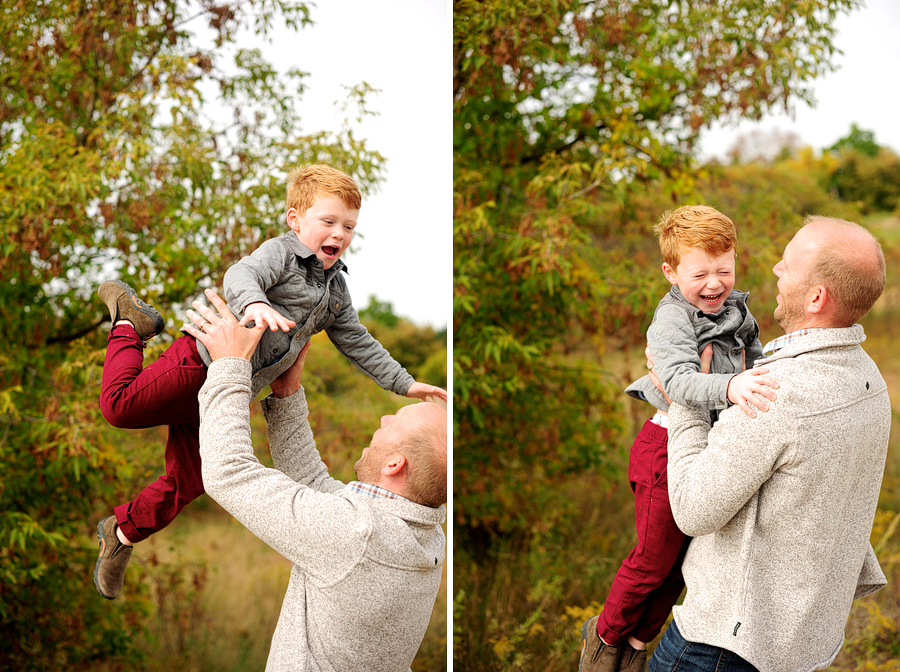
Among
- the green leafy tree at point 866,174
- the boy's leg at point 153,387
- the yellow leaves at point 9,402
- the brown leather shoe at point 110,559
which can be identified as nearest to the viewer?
the boy's leg at point 153,387

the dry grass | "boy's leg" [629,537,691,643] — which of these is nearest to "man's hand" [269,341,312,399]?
"boy's leg" [629,537,691,643]

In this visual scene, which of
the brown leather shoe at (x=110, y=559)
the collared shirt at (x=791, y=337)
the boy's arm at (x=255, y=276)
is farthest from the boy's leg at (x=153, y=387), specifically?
the collared shirt at (x=791, y=337)

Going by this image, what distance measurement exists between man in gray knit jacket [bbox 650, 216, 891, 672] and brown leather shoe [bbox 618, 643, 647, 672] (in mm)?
374

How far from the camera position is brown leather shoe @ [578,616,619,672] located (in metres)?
2.09

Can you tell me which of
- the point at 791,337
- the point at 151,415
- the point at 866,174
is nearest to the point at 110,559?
the point at 151,415

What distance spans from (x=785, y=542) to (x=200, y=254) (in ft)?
9.48

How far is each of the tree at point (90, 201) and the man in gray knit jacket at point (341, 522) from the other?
5.72 feet

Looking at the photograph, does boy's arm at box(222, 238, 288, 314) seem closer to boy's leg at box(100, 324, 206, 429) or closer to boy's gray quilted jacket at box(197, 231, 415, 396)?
boy's gray quilted jacket at box(197, 231, 415, 396)

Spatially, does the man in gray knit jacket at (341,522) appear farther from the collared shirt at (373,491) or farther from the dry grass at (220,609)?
the dry grass at (220,609)

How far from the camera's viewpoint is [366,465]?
191cm

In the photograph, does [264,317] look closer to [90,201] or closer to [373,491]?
[373,491]

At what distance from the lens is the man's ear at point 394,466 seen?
1.85 m

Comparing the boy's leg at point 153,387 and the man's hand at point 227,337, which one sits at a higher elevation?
the man's hand at point 227,337

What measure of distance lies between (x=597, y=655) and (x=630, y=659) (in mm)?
98
